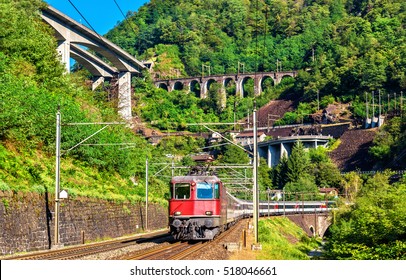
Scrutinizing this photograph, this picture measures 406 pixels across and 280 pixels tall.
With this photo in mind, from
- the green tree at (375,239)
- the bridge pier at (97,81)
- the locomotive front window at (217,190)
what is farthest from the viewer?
the bridge pier at (97,81)

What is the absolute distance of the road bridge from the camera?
8512cm

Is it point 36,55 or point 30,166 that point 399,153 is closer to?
point 36,55

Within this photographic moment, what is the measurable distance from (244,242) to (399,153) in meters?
103

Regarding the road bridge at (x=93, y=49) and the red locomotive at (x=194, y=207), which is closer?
the red locomotive at (x=194, y=207)

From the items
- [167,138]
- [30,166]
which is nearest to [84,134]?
[30,166]

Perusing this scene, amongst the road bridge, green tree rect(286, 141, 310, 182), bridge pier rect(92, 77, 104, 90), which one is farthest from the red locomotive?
green tree rect(286, 141, 310, 182)

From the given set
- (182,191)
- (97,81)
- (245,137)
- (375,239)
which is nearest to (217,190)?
(182,191)

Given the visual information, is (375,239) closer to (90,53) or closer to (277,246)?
(277,246)

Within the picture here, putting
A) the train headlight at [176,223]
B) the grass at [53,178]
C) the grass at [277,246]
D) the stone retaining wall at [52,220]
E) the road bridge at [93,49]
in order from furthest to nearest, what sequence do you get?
the road bridge at [93,49] < the train headlight at [176,223] < the grass at [53,178] < the grass at [277,246] < the stone retaining wall at [52,220]

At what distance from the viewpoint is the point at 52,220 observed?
37312mm

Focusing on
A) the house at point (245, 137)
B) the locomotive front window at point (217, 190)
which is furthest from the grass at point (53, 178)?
the house at point (245, 137)

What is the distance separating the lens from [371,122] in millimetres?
167250

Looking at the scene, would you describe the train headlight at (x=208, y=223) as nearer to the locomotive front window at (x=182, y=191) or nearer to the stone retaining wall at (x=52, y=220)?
the locomotive front window at (x=182, y=191)

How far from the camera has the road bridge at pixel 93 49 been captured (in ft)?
279
